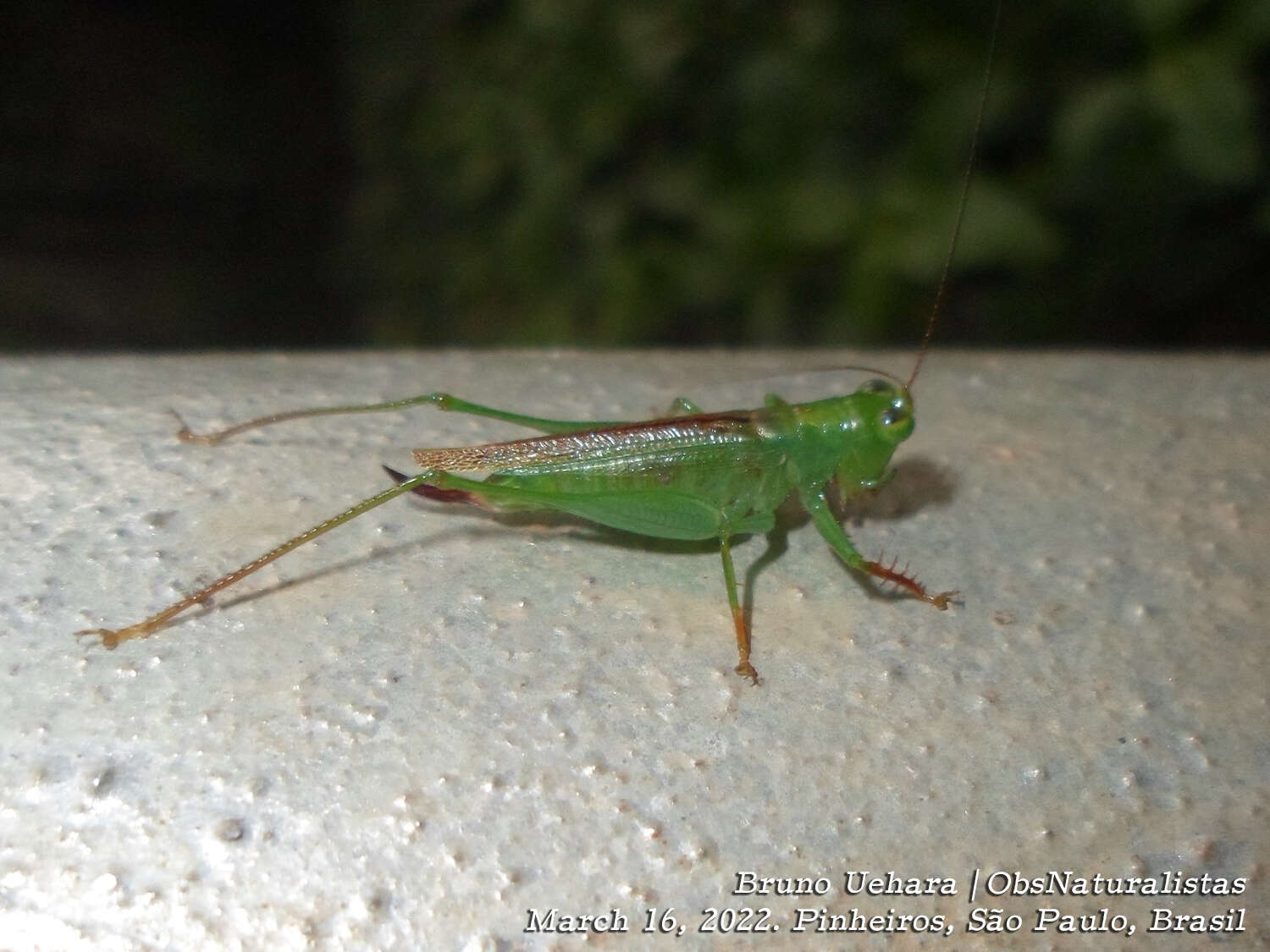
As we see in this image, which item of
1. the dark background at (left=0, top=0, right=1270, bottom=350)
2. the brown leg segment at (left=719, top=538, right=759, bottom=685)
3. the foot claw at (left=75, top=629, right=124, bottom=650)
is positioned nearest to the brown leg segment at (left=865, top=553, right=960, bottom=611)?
the brown leg segment at (left=719, top=538, right=759, bottom=685)

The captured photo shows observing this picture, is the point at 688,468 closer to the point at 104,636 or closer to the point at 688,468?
the point at 688,468

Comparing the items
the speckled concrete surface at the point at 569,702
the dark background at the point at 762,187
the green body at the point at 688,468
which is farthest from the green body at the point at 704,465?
the dark background at the point at 762,187

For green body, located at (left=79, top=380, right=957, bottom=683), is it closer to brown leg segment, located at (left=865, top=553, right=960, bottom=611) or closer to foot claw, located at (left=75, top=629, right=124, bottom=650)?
brown leg segment, located at (left=865, top=553, right=960, bottom=611)

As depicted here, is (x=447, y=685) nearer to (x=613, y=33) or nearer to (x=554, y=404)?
(x=554, y=404)

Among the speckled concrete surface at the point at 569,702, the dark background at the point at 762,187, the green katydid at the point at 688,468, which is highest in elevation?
the dark background at the point at 762,187

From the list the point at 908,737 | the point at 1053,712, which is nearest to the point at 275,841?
the point at 908,737

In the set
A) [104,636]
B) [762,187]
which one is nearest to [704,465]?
[104,636]

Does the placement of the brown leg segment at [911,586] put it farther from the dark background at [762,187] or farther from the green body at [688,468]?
the dark background at [762,187]
